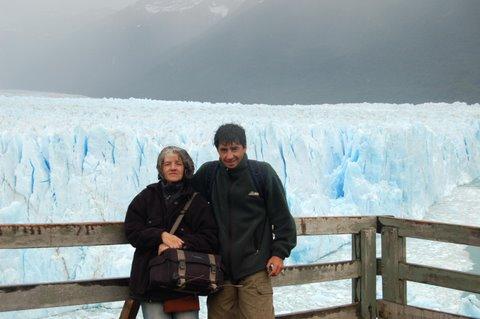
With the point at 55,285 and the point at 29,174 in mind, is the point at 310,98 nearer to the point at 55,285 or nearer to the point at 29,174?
the point at 29,174

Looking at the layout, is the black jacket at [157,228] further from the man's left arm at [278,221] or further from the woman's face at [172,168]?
the man's left arm at [278,221]

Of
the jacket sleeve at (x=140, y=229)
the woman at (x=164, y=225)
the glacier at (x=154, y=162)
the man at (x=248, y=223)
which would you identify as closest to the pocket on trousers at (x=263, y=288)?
the man at (x=248, y=223)

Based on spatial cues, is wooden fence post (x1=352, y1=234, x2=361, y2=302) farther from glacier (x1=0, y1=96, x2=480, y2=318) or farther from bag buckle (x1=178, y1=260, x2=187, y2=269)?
glacier (x1=0, y1=96, x2=480, y2=318)

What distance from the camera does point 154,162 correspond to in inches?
337

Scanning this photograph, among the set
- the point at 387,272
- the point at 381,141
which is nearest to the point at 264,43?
the point at 381,141

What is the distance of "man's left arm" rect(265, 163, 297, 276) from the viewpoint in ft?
7.48

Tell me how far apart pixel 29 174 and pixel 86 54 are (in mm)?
121857

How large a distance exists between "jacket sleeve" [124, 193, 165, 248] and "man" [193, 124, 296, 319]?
0.28 metres

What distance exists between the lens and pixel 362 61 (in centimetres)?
7419

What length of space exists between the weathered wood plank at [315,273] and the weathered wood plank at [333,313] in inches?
6.7

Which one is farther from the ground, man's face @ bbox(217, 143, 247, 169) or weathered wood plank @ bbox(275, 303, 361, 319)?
man's face @ bbox(217, 143, 247, 169)

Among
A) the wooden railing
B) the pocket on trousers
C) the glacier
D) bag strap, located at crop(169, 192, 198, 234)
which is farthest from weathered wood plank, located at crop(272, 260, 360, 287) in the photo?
the glacier

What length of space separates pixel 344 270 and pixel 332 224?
0.28 metres

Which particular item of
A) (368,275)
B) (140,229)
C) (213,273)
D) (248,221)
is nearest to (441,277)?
(368,275)
